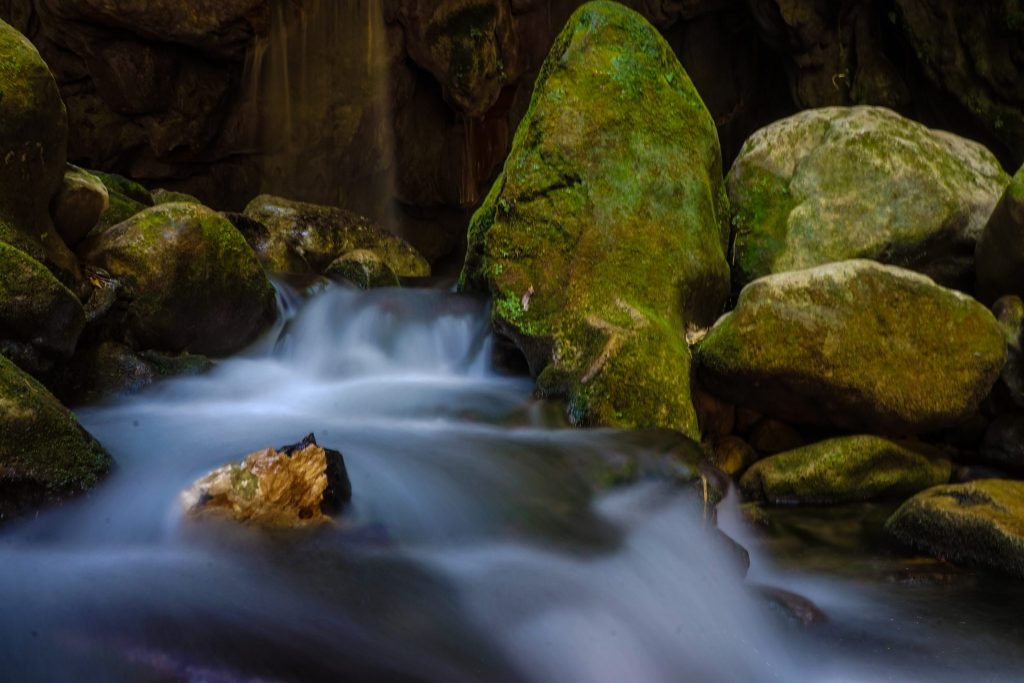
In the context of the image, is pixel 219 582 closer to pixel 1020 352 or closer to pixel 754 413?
pixel 754 413

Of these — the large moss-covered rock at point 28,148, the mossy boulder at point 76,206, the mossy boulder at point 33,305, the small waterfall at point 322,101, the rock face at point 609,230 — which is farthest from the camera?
Result: the small waterfall at point 322,101

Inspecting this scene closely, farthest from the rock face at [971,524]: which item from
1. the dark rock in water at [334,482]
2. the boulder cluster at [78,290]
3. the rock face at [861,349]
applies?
the boulder cluster at [78,290]

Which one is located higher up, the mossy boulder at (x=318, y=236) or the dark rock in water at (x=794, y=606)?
the dark rock in water at (x=794, y=606)

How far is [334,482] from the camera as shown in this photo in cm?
313

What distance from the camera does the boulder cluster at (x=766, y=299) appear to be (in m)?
4.83

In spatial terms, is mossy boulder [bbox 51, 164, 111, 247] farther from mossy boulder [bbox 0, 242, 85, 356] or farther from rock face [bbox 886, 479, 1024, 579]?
rock face [bbox 886, 479, 1024, 579]

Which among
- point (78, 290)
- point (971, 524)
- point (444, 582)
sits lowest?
point (971, 524)

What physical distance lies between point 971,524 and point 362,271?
7.09 m

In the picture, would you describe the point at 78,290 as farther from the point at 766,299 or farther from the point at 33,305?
the point at 766,299

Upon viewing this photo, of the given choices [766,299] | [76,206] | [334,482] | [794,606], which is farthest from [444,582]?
[76,206]

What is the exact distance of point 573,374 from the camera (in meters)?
4.85

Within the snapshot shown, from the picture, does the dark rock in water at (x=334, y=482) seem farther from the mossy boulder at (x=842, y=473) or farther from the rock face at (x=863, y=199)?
the rock face at (x=863, y=199)

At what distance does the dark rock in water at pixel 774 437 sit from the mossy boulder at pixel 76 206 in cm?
485

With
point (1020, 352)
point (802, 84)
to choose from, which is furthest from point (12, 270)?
point (802, 84)
